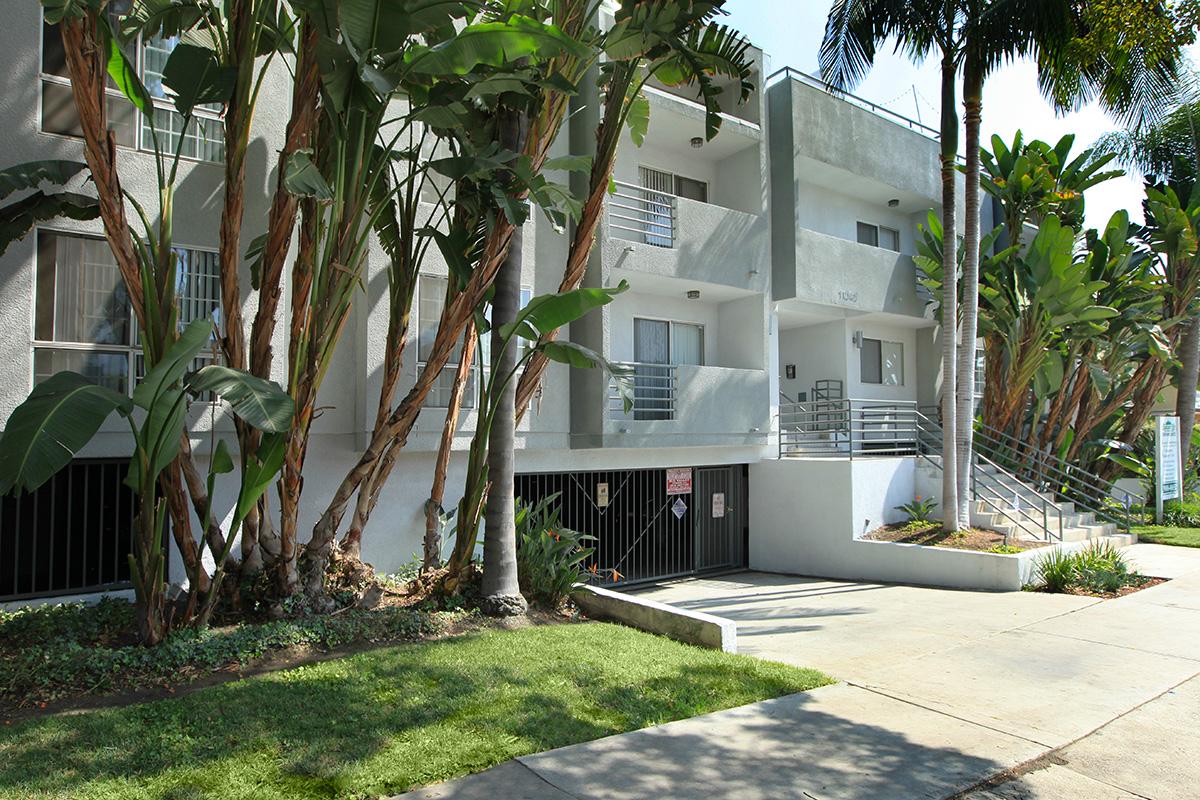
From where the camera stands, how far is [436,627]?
7672 mm

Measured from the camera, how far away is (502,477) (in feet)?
27.4

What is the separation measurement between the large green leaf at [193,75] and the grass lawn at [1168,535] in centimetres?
1778

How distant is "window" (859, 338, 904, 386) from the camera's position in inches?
752

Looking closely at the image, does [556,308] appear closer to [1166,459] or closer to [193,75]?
[193,75]

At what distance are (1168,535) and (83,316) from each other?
63.2ft

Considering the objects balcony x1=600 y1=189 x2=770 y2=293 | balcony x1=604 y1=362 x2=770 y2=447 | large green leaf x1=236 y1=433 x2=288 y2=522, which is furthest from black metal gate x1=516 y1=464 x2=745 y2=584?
large green leaf x1=236 y1=433 x2=288 y2=522

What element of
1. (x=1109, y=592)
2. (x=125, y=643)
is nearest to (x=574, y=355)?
(x=125, y=643)

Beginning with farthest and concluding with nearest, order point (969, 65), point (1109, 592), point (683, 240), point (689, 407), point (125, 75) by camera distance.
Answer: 1. point (683, 240)
2. point (689, 407)
3. point (969, 65)
4. point (1109, 592)
5. point (125, 75)

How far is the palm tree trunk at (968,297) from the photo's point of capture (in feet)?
43.1

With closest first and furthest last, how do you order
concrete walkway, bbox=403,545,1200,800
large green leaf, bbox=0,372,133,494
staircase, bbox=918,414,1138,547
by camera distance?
concrete walkway, bbox=403,545,1200,800 → large green leaf, bbox=0,372,133,494 → staircase, bbox=918,414,1138,547

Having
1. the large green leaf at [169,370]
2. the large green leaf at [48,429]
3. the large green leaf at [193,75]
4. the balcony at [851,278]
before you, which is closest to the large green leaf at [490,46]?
the large green leaf at [193,75]

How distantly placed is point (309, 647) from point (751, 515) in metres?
10.7

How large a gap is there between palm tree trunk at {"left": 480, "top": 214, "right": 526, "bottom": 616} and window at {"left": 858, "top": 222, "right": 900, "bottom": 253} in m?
12.8

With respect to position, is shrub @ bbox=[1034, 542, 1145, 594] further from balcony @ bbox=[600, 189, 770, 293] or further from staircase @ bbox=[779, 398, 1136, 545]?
balcony @ bbox=[600, 189, 770, 293]
